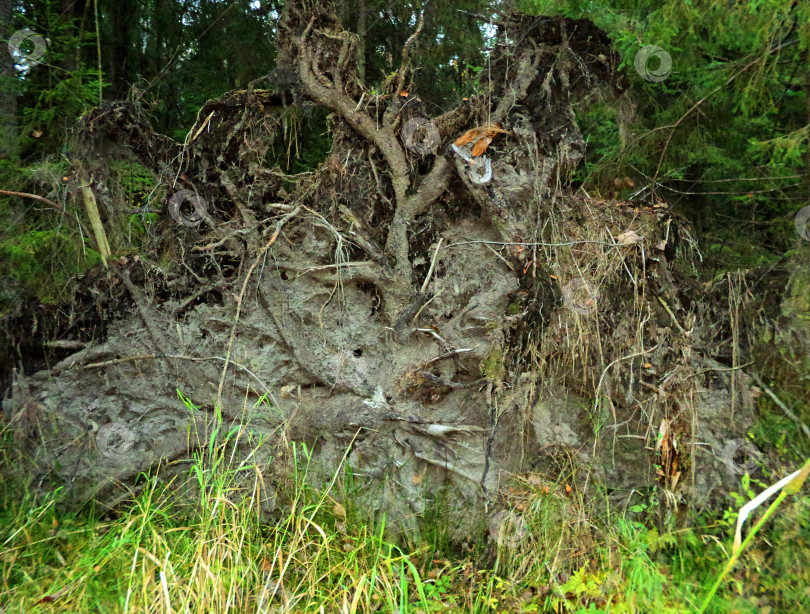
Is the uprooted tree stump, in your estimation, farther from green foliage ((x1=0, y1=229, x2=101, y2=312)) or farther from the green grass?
green foliage ((x1=0, y1=229, x2=101, y2=312))

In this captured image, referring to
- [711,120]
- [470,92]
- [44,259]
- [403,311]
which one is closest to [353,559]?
[403,311]

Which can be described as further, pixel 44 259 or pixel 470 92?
pixel 44 259

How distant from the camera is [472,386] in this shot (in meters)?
3.48

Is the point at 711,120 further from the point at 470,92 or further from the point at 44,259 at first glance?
the point at 44,259

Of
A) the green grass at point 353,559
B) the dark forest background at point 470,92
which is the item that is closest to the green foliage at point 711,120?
the dark forest background at point 470,92

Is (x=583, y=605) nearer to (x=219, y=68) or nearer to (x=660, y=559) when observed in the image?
(x=660, y=559)

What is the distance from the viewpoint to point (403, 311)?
142 inches

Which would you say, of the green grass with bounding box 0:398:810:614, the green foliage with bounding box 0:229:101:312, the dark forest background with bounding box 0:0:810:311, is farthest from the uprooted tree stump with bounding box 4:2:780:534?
the green foliage with bounding box 0:229:101:312

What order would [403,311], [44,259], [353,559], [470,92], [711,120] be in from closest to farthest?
[353,559] < [403,311] < [470,92] < [711,120] < [44,259]

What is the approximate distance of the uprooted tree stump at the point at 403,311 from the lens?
3.42 m

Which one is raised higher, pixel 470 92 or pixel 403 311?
pixel 470 92

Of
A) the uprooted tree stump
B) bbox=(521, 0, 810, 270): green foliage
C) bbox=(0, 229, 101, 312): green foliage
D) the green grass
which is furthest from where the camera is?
bbox=(0, 229, 101, 312): green foliage

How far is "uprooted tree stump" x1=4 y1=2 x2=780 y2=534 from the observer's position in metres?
3.42

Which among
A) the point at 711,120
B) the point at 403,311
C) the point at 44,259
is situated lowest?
the point at 44,259
